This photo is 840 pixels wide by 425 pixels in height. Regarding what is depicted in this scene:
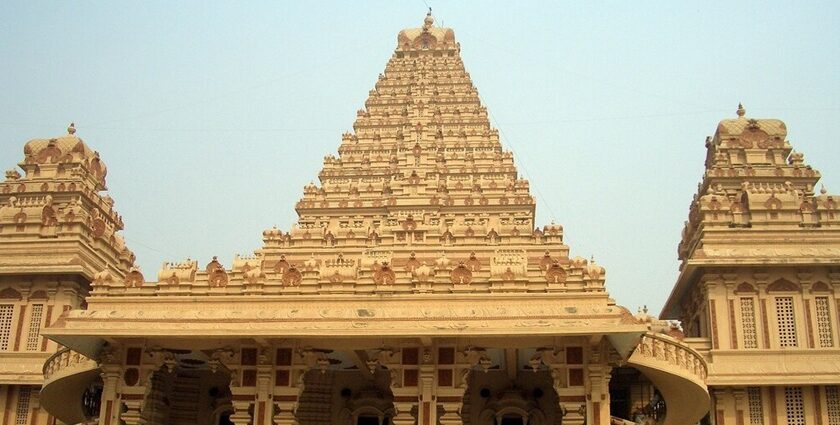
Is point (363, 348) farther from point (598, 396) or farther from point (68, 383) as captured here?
point (68, 383)

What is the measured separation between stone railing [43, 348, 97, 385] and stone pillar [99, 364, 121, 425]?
159 cm

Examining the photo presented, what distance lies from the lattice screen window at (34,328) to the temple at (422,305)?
99 millimetres

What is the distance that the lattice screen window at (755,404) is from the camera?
31.5 m

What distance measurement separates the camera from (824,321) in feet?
105

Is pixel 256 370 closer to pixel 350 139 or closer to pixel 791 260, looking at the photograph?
pixel 791 260

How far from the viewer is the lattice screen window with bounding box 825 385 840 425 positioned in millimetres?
31062

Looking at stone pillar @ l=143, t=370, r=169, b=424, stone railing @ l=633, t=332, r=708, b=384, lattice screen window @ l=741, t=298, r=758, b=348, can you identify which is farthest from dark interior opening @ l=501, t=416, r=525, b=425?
stone pillar @ l=143, t=370, r=169, b=424

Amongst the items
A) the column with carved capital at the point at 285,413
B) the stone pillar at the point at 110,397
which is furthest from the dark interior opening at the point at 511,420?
the stone pillar at the point at 110,397

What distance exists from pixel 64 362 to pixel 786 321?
23708mm

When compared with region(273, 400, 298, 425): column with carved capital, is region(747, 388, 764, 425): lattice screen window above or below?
above

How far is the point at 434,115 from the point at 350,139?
4.55 meters

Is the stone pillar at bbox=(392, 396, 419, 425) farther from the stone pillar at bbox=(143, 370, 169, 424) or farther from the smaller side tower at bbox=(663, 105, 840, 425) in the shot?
the smaller side tower at bbox=(663, 105, 840, 425)

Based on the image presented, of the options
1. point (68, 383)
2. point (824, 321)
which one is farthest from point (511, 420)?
point (68, 383)

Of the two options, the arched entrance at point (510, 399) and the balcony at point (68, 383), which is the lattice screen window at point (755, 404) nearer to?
the arched entrance at point (510, 399)
